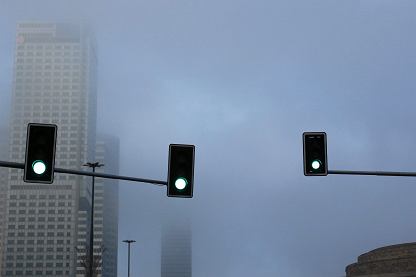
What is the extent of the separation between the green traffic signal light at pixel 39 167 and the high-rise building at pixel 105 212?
140169 millimetres

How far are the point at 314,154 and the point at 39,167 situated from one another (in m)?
6.30

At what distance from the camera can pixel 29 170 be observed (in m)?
13.1

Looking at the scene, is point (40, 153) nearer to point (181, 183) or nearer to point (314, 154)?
point (181, 183)

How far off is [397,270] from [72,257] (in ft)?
396

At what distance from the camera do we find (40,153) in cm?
1312

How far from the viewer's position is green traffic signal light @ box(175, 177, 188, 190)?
47.5ft

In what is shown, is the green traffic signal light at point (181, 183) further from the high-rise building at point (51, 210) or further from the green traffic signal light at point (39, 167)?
the high-rise building at point (51, 210)

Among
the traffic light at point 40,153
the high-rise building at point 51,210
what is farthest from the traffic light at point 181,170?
the high-rise building at point 51,210

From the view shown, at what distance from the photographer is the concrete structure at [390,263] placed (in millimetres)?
56438

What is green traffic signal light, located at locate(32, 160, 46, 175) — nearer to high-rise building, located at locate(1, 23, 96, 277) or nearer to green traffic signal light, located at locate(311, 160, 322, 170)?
green traffic signal light, located at locate(311, 160, 322, 170)

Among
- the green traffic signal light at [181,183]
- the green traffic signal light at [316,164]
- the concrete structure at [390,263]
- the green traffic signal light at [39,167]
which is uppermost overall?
the green traffic signal light at [316,164]

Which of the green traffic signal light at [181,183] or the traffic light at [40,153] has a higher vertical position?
the traffic light at [40,153]

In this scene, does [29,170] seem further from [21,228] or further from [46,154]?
[21,228]

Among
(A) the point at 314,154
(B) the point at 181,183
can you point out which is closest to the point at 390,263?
(A) the point at 314,154
